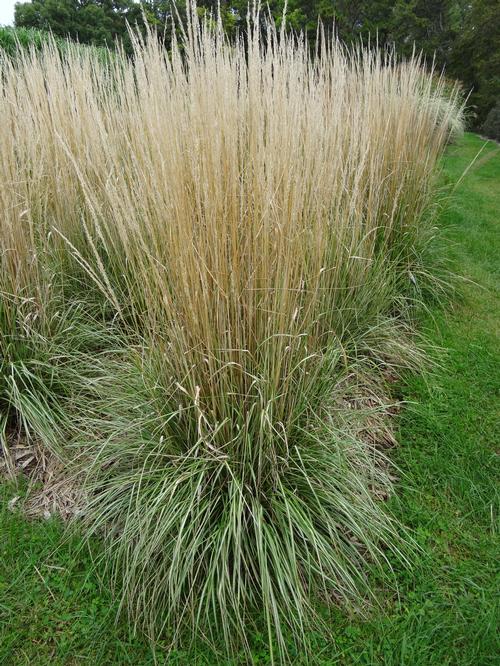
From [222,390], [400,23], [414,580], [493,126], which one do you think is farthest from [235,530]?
[400,23]

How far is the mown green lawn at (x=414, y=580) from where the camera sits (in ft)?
4.10

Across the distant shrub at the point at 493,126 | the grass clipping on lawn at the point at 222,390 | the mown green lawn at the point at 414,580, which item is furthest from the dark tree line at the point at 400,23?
the mown green lawn at the point at 414,580

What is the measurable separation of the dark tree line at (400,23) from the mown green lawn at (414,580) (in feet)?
17.6

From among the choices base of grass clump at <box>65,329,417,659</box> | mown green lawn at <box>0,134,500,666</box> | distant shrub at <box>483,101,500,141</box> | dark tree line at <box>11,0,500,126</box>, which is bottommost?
distant shrub at <box>483,101,500,141</box>

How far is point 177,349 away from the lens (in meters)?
1.40

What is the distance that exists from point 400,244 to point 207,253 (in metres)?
2.00

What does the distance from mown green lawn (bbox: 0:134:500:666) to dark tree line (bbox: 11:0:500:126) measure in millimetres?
5372

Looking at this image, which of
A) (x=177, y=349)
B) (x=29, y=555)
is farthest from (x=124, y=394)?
(x=29, y=555)

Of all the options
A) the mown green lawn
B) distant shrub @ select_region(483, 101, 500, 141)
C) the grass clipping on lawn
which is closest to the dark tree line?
distant shrub @ select_region(483, 101, 500, 141)

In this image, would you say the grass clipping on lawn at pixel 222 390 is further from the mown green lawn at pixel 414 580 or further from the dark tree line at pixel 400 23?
the dark tree line at pixel 400 23

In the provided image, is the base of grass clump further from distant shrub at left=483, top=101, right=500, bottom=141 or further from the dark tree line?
distant shrub at left=483, top=101, right=500, bottom=141

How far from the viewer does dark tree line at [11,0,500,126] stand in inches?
524

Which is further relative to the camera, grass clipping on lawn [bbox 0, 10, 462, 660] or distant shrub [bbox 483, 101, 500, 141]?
distant shrub [bbox 483, 101, 500, 141]

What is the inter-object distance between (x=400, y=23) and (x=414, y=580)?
76.4 ft
